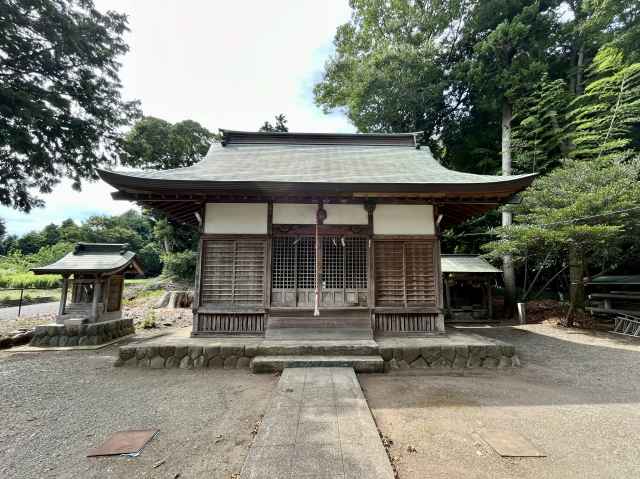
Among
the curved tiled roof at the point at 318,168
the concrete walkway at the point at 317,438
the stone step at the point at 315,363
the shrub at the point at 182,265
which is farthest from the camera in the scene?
the shrub at the point at 182,265

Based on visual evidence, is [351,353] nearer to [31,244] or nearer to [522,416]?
[522,416]

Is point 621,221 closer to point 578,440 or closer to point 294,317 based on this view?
point 578,440

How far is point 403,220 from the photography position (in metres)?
6.62

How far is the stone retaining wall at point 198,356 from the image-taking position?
5.41m

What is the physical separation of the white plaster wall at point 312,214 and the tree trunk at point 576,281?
25.8 feet

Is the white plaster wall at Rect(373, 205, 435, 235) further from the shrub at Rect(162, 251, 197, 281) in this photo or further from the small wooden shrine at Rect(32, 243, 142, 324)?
the shrub at Rect(162, 251, 197, 281)

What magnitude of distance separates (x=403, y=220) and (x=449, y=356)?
3106mm

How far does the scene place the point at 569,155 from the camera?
41.7 ft

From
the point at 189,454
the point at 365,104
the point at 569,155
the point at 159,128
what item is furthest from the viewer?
the point at 159,128

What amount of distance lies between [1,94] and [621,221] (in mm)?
20234

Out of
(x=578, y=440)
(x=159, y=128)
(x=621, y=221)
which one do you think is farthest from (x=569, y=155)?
(x=159, y=128)

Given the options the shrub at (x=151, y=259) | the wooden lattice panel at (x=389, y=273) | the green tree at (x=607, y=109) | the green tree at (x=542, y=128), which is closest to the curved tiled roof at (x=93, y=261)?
the wooden lattice panel at (x=389, y=273)

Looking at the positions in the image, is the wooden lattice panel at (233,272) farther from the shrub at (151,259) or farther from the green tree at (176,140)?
the shrub at (151,259)

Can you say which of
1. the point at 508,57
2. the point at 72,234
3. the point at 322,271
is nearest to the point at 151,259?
the point at 72,234
